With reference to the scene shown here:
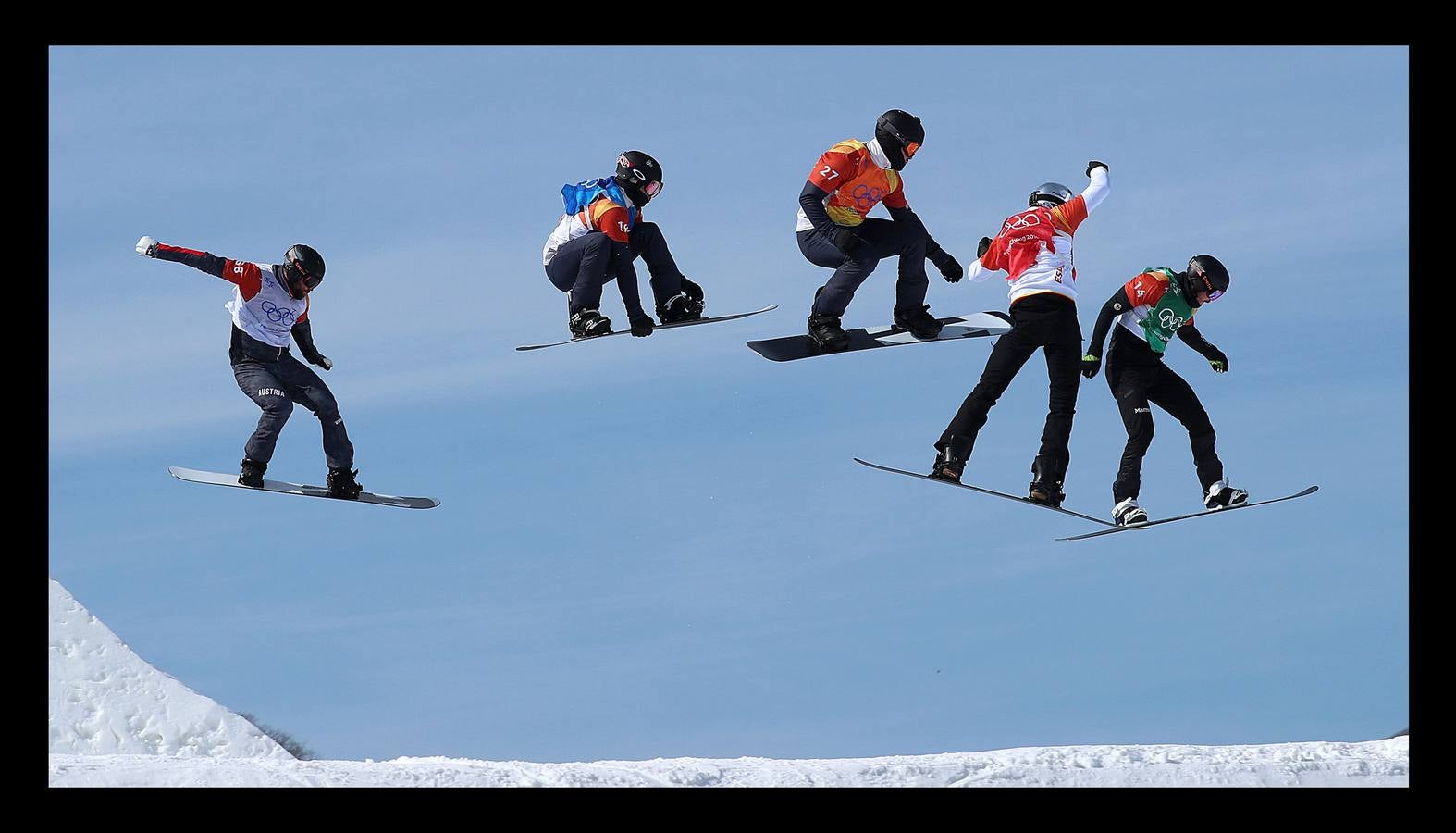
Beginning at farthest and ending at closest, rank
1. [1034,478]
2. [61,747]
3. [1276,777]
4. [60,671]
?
[60,671]
[61,747]
[1276,777]
[1034,478]

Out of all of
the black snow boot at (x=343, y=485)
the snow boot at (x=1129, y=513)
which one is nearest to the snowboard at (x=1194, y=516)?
the snow boot at (x=1129, y=513)

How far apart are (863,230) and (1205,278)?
3261 mm

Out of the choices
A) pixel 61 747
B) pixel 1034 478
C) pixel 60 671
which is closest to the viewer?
pixel 1034 478

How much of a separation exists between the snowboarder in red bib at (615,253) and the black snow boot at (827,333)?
1.21m

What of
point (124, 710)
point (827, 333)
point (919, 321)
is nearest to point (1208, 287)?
point (919, 321)

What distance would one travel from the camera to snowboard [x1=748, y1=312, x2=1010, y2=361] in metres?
17.0

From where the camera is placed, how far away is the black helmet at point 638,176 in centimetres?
1691

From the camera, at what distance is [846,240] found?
54.3 ft

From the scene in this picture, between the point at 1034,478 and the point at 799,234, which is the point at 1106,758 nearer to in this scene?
the point at 1034,478

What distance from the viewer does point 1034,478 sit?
1555 cm

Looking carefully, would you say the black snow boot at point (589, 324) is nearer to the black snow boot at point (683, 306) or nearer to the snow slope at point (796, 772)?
the black snow boot at point (683, 306)

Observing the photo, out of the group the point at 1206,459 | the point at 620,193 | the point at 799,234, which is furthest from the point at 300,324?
the point at 1206,459

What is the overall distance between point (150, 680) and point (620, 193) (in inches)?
964

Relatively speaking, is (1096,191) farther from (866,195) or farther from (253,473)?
(253,473)
